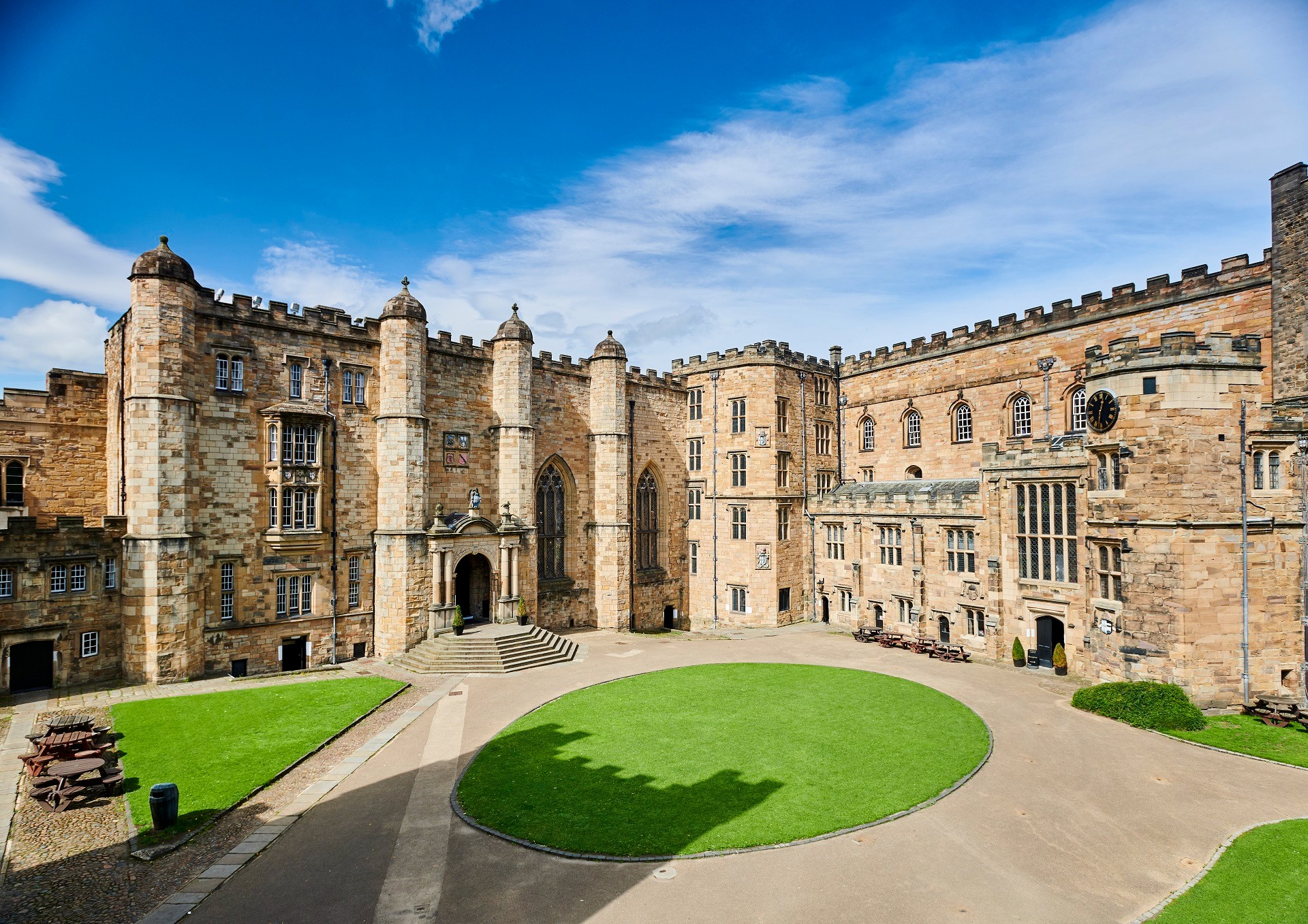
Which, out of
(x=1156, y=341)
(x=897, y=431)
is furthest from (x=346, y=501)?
(x=1156, y=341)

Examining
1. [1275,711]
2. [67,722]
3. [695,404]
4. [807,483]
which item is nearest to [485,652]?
[67,722]

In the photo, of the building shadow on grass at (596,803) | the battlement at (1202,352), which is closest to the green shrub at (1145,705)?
the battlement at (1202,352)

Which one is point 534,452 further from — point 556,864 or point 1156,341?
point 1156,341

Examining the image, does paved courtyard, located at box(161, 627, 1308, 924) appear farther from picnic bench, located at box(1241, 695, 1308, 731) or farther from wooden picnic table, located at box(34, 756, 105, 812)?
wooden picnic table, located at box(34, 756, 105, 812)

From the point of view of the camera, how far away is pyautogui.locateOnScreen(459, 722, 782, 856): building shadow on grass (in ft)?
45.0

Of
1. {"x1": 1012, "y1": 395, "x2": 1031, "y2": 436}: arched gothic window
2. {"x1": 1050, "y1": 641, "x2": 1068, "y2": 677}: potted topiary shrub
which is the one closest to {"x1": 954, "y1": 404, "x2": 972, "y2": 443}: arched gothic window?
{"x1": 1012, "y1": 395, "x2": 1031, "y2": 436}: arched gothic window

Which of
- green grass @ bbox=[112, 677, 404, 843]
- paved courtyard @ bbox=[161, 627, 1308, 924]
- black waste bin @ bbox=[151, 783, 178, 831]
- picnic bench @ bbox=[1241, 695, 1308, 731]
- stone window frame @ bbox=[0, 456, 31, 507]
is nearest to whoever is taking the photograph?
paved courtyard @ bbox=[161, 627, 1308, 924]

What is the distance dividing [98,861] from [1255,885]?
850 inches

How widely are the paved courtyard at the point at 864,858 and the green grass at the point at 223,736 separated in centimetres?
233

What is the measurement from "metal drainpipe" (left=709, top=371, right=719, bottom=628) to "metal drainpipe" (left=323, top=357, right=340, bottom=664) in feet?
66.7

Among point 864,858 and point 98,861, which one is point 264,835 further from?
point 864,858

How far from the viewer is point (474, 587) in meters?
34.2

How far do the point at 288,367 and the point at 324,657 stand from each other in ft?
41.4

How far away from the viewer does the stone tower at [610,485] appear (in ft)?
123
